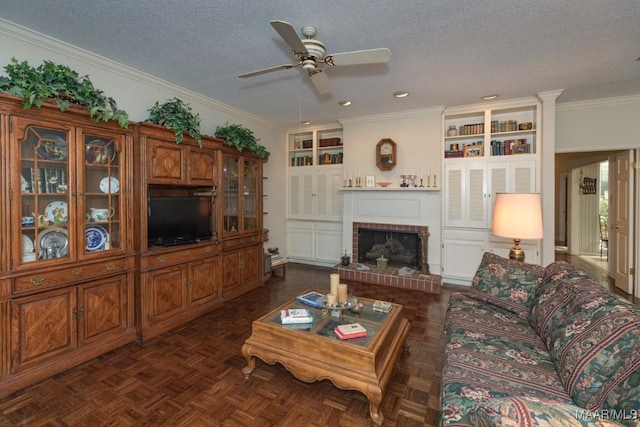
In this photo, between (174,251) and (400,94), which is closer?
(174,251)

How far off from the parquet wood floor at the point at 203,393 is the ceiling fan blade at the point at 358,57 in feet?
7.71

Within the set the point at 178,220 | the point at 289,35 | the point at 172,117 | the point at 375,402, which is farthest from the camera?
the point at 178,220

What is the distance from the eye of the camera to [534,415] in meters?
0.74

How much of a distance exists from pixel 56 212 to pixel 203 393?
1.79 metres

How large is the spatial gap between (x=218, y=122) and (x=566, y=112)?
16.1 feet

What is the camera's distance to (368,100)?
4.03m

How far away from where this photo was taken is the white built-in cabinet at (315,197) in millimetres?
5395

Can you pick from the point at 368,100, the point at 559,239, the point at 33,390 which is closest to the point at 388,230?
the point at 368,100

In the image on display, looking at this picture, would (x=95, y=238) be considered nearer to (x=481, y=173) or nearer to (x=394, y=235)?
(x=394, y=235)

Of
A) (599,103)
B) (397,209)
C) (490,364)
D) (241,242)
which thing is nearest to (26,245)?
(241,242)

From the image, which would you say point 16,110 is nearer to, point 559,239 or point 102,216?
point 102,216

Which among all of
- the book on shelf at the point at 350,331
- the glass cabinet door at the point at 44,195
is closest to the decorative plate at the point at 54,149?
the glass cabinet door at the point at 44,195

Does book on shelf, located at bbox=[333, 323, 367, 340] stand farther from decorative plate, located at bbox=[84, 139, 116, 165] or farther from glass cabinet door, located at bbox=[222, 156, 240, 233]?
decorative plate, located at bbox=[84, 139, 116, 165]

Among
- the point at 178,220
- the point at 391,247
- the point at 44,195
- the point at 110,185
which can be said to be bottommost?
the point at 391,247
